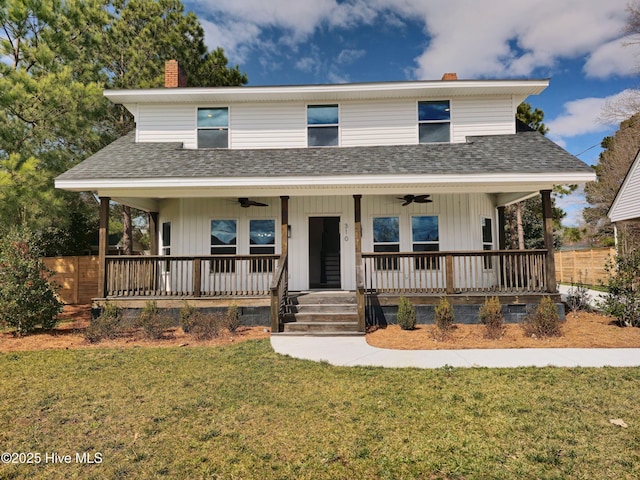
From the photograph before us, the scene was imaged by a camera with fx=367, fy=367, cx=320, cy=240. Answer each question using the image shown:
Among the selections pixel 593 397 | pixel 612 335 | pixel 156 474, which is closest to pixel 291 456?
pixel 156 474

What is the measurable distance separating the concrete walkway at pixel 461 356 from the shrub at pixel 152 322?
8.91ft

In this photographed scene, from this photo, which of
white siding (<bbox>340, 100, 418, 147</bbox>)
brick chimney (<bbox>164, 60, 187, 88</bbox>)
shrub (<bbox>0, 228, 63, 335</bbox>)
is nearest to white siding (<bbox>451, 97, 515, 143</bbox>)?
white siding (<bbox>340, 100, 418, 147</bbox>)

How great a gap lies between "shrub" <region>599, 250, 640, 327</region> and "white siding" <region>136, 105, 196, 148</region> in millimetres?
11810

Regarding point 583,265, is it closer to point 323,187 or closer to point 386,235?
point 386,235

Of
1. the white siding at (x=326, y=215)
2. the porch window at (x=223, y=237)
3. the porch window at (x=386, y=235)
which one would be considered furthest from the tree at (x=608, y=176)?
the porch window at (x=223, y=237)

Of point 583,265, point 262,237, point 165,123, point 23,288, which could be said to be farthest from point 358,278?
point 583,265

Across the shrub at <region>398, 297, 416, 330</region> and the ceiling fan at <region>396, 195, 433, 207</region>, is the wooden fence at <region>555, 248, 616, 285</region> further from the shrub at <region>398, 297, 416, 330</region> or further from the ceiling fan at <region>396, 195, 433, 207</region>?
the shrub at <region>398, 297, 416, 330</region>

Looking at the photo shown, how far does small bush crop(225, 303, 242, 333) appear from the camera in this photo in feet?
27.0

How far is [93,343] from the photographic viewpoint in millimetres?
7523

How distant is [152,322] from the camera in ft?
25.8

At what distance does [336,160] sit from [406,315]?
4.42 metres

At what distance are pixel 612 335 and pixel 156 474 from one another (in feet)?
27.8

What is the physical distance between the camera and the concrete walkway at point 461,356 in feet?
18.6

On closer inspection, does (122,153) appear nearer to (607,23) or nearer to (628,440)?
(628,440)
